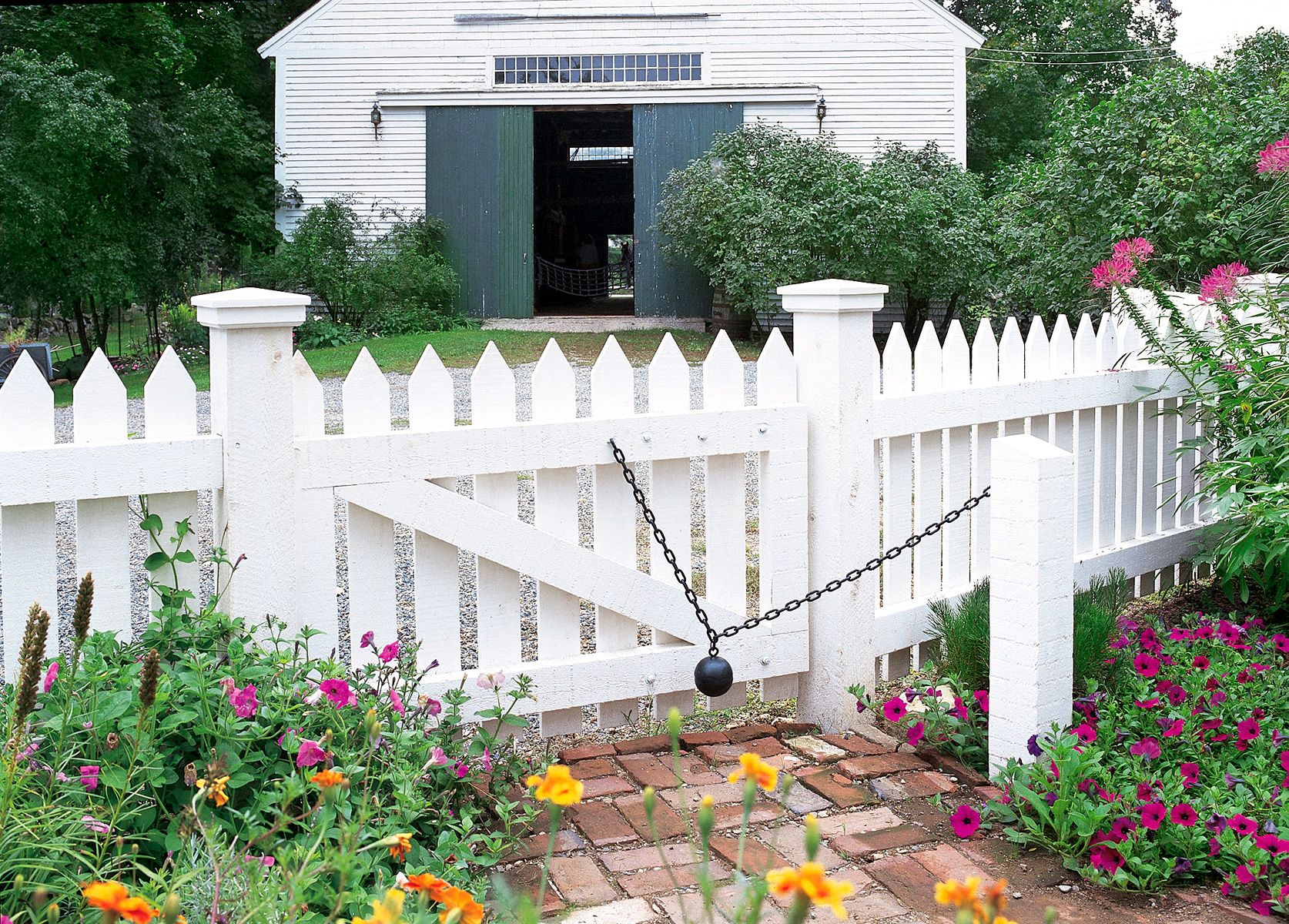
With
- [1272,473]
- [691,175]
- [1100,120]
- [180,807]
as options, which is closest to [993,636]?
[1272,473]

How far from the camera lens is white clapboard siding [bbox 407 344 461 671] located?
9.96ft

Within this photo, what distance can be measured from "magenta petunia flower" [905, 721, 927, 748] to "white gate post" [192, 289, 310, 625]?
5.46 ft

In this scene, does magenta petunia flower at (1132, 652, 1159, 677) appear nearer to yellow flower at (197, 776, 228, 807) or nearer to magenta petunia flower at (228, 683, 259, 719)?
magenta petunia flower at (228, 683, 259, 719)

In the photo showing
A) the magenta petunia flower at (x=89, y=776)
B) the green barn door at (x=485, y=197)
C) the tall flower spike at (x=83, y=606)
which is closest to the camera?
the tall flower spike at (x=83, y=606)

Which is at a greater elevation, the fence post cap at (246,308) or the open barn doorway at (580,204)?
the open barn doorway at (580,204)

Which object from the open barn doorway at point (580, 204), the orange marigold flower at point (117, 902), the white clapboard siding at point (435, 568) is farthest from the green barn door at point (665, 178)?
the orange marigold flower at point (117, 902)

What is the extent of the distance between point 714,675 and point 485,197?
14991 millimetres

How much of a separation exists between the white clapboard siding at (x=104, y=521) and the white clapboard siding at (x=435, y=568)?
0.63 metres

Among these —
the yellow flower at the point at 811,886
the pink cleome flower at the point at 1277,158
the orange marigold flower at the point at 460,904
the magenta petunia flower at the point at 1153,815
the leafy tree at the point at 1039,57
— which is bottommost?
the magenta petunia flower at the point at 1153,815

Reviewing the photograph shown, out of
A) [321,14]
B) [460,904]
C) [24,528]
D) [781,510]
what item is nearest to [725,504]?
[781,510]

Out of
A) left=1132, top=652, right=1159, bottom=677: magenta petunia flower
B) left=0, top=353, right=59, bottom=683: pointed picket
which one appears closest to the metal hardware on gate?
left=1132, top=652, right=1159, bottom=677: magenta petunia flower

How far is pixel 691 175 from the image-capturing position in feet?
52.5

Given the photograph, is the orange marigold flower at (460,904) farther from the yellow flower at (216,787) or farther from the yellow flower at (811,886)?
the yellow flower at (216,787)

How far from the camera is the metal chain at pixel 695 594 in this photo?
322 cm
